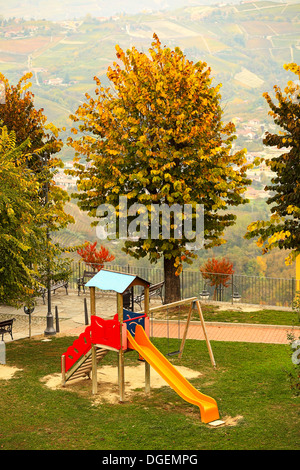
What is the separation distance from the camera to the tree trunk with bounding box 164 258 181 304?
2756 cm

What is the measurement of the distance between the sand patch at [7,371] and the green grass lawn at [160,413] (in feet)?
0.88

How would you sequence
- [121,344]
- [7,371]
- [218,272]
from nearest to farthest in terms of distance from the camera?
[121,344]
[7,371]
[218,272]

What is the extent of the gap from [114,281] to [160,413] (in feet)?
11.8

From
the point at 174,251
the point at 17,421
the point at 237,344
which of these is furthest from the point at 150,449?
the point at 174,251

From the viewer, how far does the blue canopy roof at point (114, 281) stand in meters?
16.2

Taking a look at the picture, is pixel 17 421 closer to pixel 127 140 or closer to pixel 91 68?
pixel 127 140

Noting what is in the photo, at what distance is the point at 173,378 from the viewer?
15.9m

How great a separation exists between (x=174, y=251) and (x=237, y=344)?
18.6ft

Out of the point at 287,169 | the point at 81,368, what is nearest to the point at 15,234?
the point at 81,368

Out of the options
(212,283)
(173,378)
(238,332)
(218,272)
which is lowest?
(238,332)

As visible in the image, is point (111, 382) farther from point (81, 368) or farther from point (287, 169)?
point (287, 169)

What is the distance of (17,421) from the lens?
14961 millimetres

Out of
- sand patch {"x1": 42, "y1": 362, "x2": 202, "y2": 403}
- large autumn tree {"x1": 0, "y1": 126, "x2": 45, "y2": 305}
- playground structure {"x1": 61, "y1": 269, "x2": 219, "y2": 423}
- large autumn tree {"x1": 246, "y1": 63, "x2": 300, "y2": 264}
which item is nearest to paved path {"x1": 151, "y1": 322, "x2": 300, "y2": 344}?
large autumn tree {"x1": 246, "y1": 63, "x2": 300, "y2": 264}
